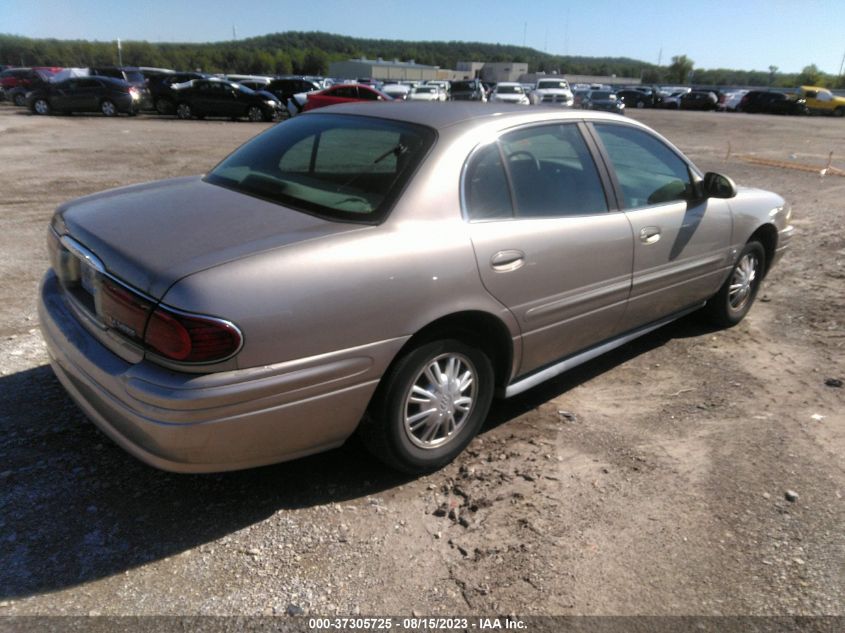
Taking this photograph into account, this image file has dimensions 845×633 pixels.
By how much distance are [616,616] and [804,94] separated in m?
48.2

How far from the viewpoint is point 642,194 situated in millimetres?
4027

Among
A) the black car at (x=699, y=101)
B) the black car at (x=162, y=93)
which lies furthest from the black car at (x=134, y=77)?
the black car at (x=699, y=101)

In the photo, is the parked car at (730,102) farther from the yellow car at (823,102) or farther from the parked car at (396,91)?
the parked car at (396,91)

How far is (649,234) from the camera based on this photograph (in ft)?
12.9

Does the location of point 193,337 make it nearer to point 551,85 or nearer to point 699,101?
point 551,85

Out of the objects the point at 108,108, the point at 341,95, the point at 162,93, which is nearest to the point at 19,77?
the point at 108,108

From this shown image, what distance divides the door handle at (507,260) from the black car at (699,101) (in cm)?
4859

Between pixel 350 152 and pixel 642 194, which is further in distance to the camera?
pixel 642 194

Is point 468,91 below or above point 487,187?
below

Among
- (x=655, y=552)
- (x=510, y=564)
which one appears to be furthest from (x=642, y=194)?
(x=510, y=564)

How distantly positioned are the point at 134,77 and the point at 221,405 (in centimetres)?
3207

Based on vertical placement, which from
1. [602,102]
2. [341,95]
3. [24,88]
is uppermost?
[341,95]

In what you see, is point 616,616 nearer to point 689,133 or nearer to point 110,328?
point 110,328

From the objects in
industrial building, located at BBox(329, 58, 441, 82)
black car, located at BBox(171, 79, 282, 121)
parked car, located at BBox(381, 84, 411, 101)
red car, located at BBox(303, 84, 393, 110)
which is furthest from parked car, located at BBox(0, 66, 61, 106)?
industrial building, located at BBox(329, 58, 441, 82)
